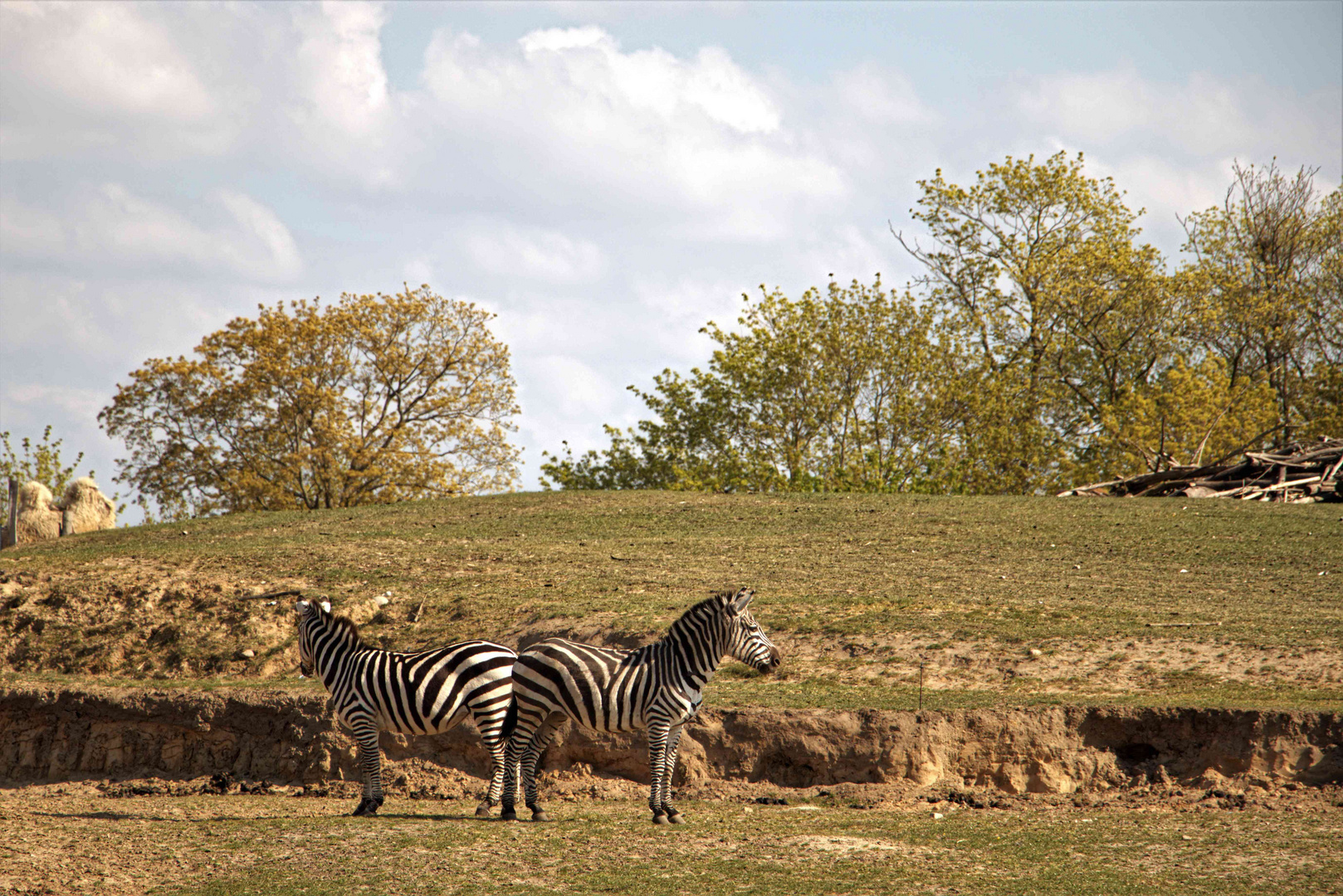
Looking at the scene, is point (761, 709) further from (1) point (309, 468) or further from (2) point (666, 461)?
(2) point (666, 461)

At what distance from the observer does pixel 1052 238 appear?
45.8m

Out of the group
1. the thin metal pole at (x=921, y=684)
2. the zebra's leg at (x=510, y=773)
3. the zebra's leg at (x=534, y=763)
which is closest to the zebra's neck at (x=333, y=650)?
the zebra's leg at (x=510, y=773)

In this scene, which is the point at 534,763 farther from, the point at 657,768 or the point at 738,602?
the point at 738,602

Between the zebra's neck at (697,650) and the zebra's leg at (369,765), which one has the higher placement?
the zebra's neck at (697,650)

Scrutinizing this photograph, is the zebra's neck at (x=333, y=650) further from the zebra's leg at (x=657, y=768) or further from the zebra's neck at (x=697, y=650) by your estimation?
the zebra's neck at (x=697, y=650)

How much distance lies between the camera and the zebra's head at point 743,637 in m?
10.6

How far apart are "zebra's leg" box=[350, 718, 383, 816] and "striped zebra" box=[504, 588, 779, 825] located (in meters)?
1.27

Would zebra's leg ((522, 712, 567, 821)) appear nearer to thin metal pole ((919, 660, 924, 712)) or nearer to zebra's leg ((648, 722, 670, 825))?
zebra's leg ((648, 722, 670, 825))

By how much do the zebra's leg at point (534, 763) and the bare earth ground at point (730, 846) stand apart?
239 millimetres

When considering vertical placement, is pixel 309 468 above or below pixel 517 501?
above

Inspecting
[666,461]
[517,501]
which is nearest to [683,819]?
[517,501]

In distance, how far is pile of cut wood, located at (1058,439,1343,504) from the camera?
2920cm

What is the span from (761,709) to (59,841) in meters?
6.91

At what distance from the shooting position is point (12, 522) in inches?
1188
